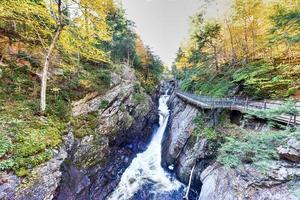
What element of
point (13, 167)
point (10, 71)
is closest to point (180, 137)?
point (13, 167)

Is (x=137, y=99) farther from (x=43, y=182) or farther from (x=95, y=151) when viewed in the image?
(x=43, y=182)

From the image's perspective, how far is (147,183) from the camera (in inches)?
528

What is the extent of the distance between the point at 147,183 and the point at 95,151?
15.0 feet

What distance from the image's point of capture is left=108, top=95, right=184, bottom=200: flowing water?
12023 millimetres

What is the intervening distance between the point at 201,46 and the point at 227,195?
52.3 feet

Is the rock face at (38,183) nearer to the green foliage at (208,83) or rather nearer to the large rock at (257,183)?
the large rock at (257,183)

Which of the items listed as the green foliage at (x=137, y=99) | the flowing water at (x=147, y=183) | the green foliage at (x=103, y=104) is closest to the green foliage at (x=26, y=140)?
the green foliage at (x=103, y=104)

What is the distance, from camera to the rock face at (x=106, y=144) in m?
9.53

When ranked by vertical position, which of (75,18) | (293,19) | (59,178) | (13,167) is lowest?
(59,178)

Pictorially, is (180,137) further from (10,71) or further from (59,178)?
(10,71)

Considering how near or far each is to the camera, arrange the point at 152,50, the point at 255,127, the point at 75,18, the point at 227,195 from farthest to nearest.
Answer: the point at 152,50 < the point at 75,18 < the point at 255,127 < the point at 227,195

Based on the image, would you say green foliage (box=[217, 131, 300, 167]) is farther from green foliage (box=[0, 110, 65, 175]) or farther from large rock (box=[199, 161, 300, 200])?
green foliage (box=[0, 110, 65, 175])

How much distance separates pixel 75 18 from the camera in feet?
35.3

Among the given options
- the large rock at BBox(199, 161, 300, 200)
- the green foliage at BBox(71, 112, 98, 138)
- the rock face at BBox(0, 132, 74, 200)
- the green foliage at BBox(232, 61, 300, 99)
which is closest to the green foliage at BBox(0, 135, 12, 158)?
the rock face at BBox(0, 132, 74, 200)
